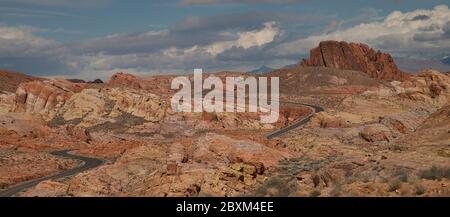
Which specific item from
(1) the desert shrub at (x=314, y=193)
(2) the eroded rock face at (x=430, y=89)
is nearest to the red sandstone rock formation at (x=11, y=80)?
(2) the eroded rock face at (x=430, y=89)

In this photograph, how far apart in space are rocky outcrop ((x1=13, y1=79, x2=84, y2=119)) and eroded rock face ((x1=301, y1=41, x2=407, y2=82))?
94150 millimetres

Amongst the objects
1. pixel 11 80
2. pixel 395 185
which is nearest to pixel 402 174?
pixel 395 185

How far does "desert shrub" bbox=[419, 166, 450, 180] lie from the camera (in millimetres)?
21234

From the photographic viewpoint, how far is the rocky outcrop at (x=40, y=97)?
108m

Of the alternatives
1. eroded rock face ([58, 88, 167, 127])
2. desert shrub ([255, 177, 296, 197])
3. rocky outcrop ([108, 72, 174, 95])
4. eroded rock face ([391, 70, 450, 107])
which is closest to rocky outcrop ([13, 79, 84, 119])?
eroded rock face ([58, 88, 167, 127])

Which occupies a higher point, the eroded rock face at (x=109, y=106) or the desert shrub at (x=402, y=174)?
the desert shrub at (x=402, y=174)

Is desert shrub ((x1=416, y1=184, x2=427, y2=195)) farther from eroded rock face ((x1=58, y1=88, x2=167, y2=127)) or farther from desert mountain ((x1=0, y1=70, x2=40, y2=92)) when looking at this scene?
desert mountain ((x1=0, y1=70, x2=40, y2=92))

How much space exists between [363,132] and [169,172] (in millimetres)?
38745

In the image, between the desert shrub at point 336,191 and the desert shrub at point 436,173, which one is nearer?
the desert shrub at point 436,173

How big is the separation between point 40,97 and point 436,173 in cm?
9888

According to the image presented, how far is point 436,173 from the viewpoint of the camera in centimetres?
2153

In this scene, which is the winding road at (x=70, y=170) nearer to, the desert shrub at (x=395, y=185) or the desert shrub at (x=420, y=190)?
the desert shrub at (x=395, y=185)

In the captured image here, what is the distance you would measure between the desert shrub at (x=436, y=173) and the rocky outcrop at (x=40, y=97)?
91939 mm
